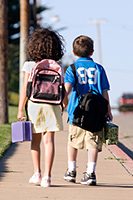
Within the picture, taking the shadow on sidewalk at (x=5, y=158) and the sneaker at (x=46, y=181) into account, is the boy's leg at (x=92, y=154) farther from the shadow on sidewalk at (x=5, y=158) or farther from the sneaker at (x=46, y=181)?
the shadow on sidewalk at (x=5, y=158)

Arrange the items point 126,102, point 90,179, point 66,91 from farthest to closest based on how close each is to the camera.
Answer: point 126,102 → point 90,179 → point 66,91

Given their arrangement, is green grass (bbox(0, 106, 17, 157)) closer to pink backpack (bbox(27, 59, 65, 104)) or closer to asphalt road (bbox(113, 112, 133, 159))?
asphalt road (bbox(113, 112, 133, 159))

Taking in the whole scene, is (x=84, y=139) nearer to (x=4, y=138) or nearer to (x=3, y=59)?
(x=4, y=138)

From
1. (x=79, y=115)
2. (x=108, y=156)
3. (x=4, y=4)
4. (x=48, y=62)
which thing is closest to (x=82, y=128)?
(x=79, y=115)

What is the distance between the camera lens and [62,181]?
1134 cm

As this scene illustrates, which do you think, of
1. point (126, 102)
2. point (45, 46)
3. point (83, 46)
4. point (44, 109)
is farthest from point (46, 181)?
point (126, 102)

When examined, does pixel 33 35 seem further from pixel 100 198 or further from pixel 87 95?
pixel 100 198

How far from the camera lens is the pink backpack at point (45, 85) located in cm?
1053

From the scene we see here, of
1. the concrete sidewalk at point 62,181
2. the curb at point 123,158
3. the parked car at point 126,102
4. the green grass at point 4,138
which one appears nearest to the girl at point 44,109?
the concrete sidewalk at point 62,181

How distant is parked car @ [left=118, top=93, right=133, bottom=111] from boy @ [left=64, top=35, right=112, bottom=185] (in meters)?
44.4

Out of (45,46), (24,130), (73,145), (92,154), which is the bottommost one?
(92,154)

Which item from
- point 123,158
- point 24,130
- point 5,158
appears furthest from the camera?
point 123,158

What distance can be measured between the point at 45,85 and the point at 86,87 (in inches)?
27.8

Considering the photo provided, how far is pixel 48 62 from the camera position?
10.6 m
